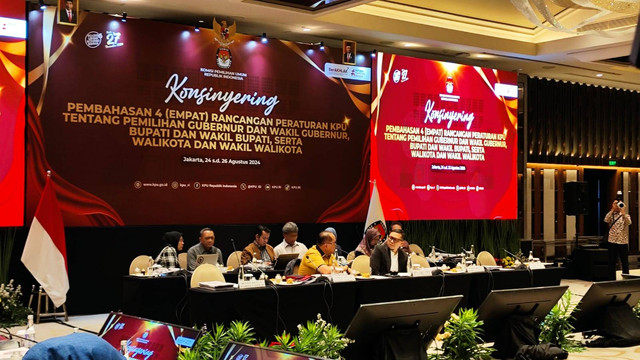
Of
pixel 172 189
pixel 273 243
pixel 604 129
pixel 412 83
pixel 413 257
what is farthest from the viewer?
pixel 604 129

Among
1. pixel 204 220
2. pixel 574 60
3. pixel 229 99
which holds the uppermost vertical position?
pixel 574 60

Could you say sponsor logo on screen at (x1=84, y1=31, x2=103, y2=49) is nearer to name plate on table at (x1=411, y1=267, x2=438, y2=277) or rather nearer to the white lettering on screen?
the white lettering on screen

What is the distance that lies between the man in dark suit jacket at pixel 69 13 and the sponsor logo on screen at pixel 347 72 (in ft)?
12.8

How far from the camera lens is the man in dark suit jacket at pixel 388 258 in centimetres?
866

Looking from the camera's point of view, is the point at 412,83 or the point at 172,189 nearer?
the point at 172,189

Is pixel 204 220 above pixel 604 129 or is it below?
below

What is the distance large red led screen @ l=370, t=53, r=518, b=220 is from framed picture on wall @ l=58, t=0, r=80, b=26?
15.9ft

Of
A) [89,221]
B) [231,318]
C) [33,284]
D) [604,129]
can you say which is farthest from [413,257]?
[604,129]

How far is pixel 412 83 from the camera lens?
1288cm

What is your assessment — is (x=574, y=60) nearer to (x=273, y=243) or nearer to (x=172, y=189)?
(x=273, y=243)

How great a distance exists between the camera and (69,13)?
31.6 feet

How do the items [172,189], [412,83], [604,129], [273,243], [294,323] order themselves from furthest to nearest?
[604,129] < [412,83] < [273,243] < [172,189] < [294,323]

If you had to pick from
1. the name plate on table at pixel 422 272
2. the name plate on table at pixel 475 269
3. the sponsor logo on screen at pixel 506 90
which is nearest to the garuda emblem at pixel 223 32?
the name plate on table at pixel 422 272

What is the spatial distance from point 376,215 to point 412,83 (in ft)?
8.25
